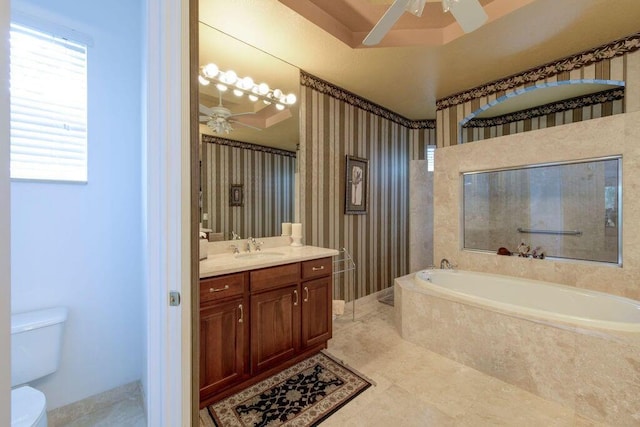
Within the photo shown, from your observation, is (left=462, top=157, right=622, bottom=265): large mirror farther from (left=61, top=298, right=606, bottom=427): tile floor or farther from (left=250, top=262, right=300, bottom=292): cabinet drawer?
(left=250, top=262, right=300, bottom=292): cabinet drawer

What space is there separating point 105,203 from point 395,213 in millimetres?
3343

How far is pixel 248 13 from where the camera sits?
6.40ft

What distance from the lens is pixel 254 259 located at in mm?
2076

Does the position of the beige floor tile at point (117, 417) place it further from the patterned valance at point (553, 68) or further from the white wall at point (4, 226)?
the patterned valance at point (553, 68)

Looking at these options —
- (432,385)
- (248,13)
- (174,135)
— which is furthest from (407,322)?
(248,13)

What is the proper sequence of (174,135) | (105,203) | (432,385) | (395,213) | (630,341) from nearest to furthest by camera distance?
(174,135), (630,341), (105,203), (432,385), (395,213)

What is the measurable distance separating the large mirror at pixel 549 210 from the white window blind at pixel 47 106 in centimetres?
347

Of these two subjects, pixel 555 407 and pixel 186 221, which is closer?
pixel 186 221

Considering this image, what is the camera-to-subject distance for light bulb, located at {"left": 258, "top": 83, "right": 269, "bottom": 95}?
2.43m

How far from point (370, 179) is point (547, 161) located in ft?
Result: 5.90

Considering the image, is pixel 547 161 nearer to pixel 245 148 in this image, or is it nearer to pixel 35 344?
pixel 245 148

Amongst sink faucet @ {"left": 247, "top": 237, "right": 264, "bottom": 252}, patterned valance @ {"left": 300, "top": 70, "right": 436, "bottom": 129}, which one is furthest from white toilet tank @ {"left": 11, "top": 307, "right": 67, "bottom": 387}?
patterned valance @ {"left": 300, "top": 70, "right": 436, "bottom": 129}

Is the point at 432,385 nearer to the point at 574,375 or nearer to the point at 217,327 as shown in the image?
the point at 574,375

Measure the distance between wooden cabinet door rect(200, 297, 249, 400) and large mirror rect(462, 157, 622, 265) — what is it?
104 inches
